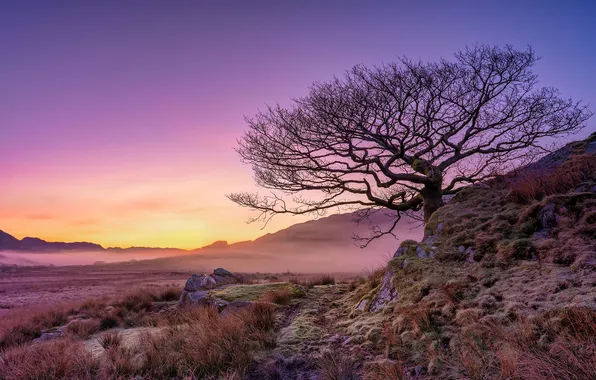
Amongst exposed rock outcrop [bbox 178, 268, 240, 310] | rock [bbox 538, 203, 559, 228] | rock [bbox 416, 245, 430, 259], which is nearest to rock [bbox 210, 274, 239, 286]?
exposed rock outcrop [bbox 178, 268, 240, 310]

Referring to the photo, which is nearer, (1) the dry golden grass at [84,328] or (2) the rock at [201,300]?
(2) the rock at [201,300]

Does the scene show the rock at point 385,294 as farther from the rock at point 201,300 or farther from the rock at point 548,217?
the rock at point 201,300

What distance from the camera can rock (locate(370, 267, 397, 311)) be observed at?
7520 mm

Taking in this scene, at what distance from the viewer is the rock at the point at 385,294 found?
752cm

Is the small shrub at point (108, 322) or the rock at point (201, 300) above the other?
the rock at point (201, 300)

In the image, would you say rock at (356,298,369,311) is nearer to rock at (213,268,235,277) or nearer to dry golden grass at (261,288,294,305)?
dry golden grass at (261,288,294,305)

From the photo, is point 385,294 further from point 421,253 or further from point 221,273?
point 221,273

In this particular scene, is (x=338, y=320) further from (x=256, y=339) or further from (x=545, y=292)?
(x=545, y=292)

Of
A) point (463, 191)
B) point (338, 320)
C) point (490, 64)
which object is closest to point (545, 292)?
point (338, 320)

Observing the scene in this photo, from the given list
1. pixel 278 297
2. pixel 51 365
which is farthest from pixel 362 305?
pixel 51 365

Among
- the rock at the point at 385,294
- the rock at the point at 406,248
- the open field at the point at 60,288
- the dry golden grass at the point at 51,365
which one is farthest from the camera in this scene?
the open field at the point at 60,288

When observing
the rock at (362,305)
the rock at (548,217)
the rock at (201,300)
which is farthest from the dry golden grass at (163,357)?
the rock at (548,217)

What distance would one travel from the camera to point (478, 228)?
827 centimetres

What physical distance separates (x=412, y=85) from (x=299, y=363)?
928 centimetres
